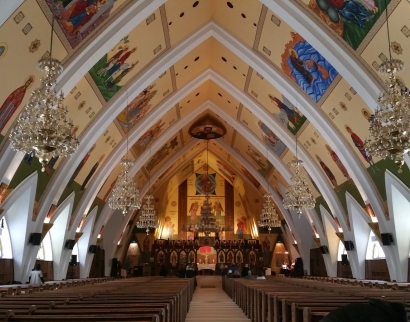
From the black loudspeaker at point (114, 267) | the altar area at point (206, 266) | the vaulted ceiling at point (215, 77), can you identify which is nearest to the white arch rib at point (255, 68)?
the vaulted ceiling at point (215, 77)

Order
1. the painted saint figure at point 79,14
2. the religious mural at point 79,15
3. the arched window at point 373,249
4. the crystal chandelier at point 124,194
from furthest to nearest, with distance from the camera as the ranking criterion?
the arched window at point 373,249
the crystal chandelier at point 124,194
the painted saint figure at point 79,14
the religious mural at point 79,15

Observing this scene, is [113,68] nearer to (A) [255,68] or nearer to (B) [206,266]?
(A) [255,68]

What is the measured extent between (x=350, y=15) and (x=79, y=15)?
6077 millimetres

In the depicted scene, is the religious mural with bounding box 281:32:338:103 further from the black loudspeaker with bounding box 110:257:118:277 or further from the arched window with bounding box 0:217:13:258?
the black loudspeaker with bounding box 110:257:118:277

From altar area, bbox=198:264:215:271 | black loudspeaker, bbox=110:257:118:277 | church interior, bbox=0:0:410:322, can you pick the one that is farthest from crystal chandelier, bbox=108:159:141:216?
altar area, bbox=198:264:215:271

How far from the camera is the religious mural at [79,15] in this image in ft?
29.0

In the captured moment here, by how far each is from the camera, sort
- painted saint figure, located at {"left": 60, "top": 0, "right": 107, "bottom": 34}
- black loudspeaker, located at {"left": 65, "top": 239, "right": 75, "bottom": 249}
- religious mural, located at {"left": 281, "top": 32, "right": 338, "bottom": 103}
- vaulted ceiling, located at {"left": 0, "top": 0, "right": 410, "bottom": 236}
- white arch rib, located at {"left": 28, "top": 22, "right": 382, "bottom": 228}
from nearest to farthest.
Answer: painted saint figure, located at {"left": 60, "top": 0, "right": 107, "bottom": 34} < vaulted ceiling, located at {"left": 0, "top": 0, "right": 410, "bottom": 236} < religious mural, located at {"left": 281, "top": 32, "right": 338, "bottom": 103} < white arch rib, located at {"left": 28, "top": 22, "right": 382, "bottom": 228} < black loudspeaker, located at {"left": 65, "top": 239, "right": 75, "bottom": 249}

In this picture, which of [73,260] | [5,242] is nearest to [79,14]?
[5,242]

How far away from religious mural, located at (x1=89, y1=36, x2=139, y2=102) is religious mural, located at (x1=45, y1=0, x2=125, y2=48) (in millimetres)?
1274

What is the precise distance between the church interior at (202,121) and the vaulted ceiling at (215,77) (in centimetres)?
4

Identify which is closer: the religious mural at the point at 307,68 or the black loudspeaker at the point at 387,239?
the religious mural at the point at 307,68

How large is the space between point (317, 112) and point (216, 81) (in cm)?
467

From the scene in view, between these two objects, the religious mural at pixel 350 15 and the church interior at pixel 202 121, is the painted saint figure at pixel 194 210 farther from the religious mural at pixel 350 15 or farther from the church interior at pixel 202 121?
the religious mural at pixel 350 15

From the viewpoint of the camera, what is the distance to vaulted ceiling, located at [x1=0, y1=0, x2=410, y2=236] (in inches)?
364
